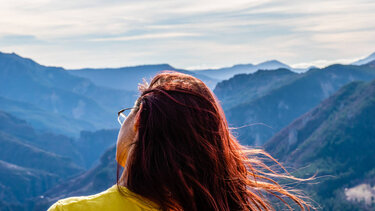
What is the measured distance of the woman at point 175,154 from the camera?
231 cm

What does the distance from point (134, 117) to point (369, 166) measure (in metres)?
117

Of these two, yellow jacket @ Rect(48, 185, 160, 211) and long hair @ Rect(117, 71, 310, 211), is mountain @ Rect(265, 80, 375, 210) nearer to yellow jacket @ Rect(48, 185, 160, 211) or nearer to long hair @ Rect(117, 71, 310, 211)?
long hair @ Rect(117, 71, 310, 211)

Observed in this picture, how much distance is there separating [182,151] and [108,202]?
0.49 meters

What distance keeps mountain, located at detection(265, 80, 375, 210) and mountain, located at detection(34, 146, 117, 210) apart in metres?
60.7

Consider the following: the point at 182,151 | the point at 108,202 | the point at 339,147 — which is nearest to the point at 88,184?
the point at 339,147

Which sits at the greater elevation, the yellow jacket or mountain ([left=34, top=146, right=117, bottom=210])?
the yellow jacket

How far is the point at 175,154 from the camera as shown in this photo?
238 cm

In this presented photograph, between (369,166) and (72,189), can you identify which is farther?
(72,189)

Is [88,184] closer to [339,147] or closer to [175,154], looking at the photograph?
[339,147]

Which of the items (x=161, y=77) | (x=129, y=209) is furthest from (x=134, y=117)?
(x=129, y=209)

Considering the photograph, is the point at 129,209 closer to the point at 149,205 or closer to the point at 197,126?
the point at 149,205

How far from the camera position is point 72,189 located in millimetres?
176500

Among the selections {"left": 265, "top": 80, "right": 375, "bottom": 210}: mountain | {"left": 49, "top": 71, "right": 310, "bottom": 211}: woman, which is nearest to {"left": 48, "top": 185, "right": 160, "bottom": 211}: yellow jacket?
{"left": 49, "top": 71, "right": 310, "bottom": 211}: woman

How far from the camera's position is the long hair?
2338mm
